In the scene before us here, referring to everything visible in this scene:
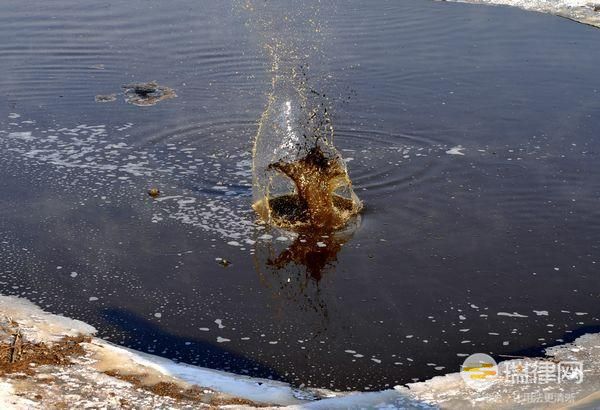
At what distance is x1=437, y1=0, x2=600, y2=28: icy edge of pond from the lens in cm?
2222

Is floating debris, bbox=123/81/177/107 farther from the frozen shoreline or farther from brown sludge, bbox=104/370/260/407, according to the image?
brown sludge, bbox=104/370/260/407

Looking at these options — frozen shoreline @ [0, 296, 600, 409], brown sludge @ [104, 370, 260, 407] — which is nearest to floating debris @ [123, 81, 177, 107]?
frozen shoreline @ [0, 296, 600, 409]

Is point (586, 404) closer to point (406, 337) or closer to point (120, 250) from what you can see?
point (406, 337)

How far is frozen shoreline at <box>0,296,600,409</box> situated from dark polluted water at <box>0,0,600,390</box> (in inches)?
13.3

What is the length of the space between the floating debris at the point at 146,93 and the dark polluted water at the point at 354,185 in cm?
22

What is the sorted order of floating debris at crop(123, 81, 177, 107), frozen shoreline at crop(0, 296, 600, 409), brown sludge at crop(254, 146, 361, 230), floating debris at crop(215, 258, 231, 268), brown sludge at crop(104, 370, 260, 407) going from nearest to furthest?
frozen shoreline at crop(0, 296, 600, 409), brown sludge at crop(104, 370, 260, 407), floating debris at crop(215, 258, 231, 268), brown sludge at crop(254, 146, 361, 230), floating debris at crop(123, 81, 177, 107)

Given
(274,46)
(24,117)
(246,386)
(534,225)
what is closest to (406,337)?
(246,386)

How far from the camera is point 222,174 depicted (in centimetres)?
1352

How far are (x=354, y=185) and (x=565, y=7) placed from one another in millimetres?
12338

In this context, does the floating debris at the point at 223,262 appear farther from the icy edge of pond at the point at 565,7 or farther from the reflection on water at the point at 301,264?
the icy edge of pond at the point at 565,7

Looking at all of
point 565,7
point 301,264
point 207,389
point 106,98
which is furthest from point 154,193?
point 565,7

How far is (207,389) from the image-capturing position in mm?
8461

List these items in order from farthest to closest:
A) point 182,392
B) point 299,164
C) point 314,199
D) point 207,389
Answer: point 299,164 < point 314,199 < point 207,389 < point 182,392

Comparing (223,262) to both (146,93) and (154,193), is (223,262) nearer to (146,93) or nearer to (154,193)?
(154,193)
